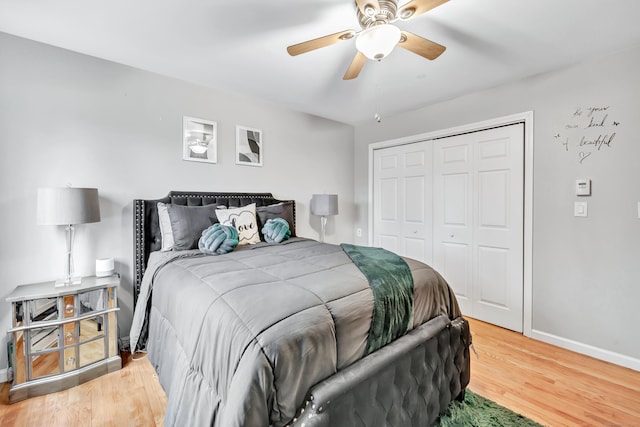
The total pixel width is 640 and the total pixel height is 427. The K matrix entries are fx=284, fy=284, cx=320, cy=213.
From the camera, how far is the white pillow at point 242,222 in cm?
258

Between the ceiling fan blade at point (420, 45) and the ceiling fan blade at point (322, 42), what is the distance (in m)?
0.31

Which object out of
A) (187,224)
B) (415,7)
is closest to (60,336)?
(187,224)

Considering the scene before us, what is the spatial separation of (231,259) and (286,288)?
77cm

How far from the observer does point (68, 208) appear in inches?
76.0

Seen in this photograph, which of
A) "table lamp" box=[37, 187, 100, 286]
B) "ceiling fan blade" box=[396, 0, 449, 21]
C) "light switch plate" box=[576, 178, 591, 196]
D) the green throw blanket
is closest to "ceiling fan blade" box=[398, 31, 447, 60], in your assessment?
"ceiling fan blade" box=[396, 0, 449, 21]

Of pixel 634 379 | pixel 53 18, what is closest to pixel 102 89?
pixel 53 18

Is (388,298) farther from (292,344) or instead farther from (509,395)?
(509,395)

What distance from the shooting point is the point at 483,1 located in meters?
1.66

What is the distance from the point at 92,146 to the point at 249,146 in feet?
4.62

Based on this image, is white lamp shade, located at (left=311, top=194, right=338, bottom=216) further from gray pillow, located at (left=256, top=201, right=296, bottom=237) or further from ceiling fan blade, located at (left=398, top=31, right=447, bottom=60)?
ceiling fan blade, located at (left=398, top=31, right=447, bottom=60)

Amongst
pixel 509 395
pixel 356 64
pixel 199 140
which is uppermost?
pixel 356 64

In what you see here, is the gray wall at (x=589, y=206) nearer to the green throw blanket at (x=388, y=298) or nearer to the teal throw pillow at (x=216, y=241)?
the green throw blanket at (x=388, y=298)

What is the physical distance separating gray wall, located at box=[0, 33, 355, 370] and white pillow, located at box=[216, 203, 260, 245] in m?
0.50

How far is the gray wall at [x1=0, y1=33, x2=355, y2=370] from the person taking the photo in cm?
202
